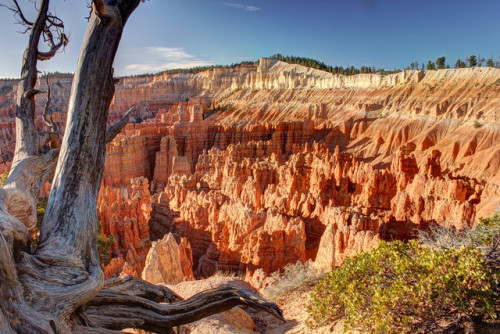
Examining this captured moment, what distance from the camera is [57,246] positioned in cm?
305

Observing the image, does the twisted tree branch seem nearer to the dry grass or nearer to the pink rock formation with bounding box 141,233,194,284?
the dry grass

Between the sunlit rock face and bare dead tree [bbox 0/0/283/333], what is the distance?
246 inches

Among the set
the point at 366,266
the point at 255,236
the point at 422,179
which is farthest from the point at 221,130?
the point at 366,266

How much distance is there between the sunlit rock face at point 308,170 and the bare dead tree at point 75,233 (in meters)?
6.25

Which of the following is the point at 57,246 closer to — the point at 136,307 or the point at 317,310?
the point at 136,307

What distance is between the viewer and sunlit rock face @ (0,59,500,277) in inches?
543

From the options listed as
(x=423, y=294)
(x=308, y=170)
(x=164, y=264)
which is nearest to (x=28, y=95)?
(x=423, y=294)

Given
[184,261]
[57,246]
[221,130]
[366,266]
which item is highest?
[221,130]

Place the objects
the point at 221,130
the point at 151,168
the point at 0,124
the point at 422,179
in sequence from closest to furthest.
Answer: the point at 422,179 < the point at 151,168 < the point at 221,130 < the point at 0,124

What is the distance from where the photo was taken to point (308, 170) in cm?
2577

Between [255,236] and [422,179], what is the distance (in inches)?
489

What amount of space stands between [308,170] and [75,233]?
23.4m

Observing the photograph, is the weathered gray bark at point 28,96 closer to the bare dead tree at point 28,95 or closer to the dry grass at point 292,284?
the bare dead tree at point 28,95

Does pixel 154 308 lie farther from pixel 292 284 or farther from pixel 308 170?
pixel 308 170
